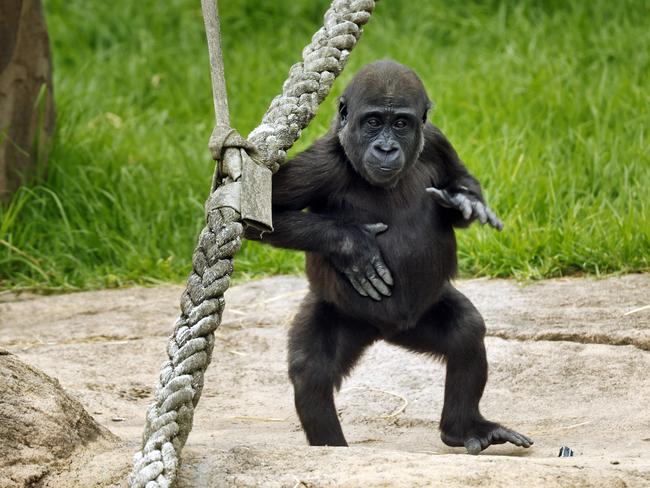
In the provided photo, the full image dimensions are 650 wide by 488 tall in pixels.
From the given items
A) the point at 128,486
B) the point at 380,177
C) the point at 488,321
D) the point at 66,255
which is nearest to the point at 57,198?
the point at 66,255

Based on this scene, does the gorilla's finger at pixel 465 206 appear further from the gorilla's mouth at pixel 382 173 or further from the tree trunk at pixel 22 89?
the tree trunk at pixel 22 89

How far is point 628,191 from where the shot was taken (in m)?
6.48

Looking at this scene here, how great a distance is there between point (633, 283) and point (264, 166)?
2837mm

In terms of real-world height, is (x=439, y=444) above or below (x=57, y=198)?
below

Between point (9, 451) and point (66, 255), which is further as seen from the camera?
point (66, 255)

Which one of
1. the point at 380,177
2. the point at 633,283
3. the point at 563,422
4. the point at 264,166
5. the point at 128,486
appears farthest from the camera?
the point at 633,283

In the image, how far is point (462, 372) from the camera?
4133 mm

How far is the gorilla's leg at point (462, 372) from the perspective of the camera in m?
4.08

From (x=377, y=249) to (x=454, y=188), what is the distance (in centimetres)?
41

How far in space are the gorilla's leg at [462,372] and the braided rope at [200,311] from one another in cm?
95

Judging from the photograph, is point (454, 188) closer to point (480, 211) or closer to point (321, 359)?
point (480, 211)

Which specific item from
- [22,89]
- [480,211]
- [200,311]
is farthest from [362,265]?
[22,89]

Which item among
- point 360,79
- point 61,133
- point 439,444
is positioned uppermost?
point 360,79

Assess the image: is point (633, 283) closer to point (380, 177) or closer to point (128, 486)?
point (380, 177)
